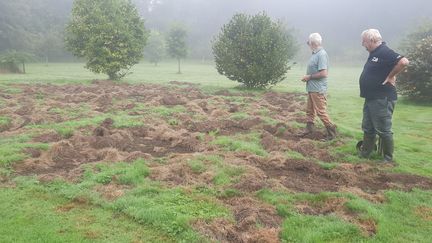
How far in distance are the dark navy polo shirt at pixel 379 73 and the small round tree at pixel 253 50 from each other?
1367cm

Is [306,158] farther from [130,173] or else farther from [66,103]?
[66,103]

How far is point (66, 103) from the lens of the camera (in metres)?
16.3

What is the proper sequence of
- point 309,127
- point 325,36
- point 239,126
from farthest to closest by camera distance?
point 325,36, point 239,126, point 309,127

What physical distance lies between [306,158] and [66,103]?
10.8 metres

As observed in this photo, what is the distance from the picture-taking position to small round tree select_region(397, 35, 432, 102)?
19.1 m

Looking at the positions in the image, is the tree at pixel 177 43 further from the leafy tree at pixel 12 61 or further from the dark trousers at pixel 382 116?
the dark trousers at pixel 382 116

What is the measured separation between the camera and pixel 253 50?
2236 centimetres

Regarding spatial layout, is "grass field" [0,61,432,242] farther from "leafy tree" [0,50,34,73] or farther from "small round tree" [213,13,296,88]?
"leafy tree" [0,50,34,73]

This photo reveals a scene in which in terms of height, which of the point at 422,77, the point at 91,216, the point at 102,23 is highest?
the point at 102,23

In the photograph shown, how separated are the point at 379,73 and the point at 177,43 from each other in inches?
1837

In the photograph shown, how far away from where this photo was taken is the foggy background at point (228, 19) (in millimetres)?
68562

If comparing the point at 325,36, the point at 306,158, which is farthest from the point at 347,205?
the point at 325,36

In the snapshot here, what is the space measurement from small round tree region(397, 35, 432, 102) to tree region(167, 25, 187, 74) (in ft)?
119

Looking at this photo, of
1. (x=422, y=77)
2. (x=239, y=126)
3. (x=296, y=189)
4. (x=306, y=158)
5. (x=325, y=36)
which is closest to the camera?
(x=296, y=189)
